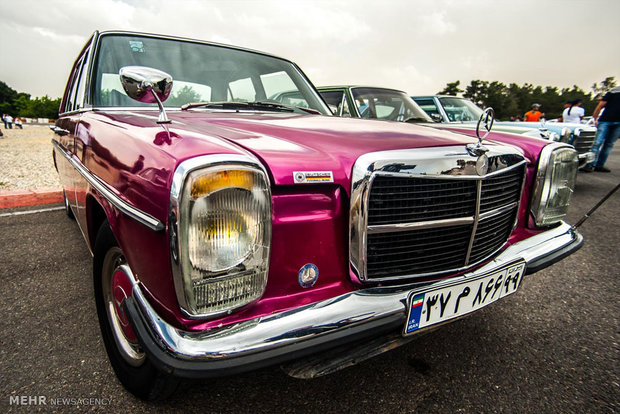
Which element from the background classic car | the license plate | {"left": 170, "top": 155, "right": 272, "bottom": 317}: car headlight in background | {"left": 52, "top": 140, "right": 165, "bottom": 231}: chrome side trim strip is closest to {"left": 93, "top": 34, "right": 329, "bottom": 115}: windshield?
{"left": 52, "top": 140, "right": 165, "bottom": 231}: chrome side trim strip

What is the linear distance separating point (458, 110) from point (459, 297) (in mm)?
5123

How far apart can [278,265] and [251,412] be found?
677 mm

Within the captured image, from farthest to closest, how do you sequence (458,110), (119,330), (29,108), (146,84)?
(29,108)
(458,110)
(119,330)
(146,84)

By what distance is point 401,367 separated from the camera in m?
1.63

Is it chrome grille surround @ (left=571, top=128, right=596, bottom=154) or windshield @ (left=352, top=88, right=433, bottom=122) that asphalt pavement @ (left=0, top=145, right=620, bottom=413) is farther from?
chrome grille surround @ (left=571, top=128, right=596, bottom=154)

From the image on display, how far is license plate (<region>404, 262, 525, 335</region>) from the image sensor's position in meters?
1.22

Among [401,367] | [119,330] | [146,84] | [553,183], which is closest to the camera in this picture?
[146,84]

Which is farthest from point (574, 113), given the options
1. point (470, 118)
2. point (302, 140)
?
point (302, 140)

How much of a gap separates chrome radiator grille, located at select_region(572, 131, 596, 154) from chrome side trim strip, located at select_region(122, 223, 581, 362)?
5987 millimetres

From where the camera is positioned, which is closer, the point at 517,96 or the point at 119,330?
the point at 119,330

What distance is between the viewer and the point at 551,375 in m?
1.59

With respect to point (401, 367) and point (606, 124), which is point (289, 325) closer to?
point (401, 367)

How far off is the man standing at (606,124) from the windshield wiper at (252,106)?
252 inches

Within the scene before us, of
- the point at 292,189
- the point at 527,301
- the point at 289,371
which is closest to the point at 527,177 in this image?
the point at 527,301
